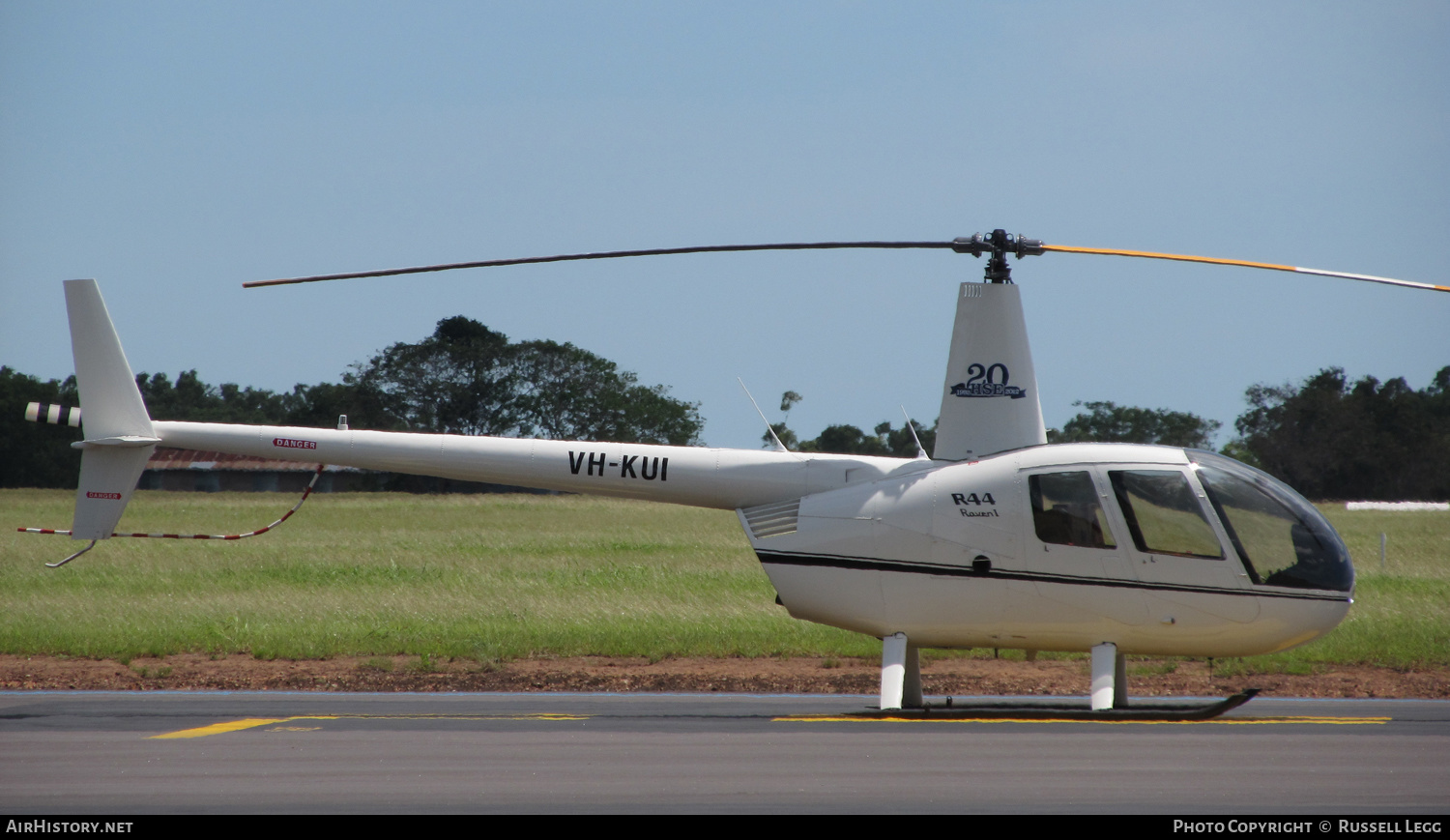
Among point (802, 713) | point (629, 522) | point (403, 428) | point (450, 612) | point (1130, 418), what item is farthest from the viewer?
point (1130, 418)

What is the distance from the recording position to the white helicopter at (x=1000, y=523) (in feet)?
29.7

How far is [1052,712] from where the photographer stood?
945 centimetres

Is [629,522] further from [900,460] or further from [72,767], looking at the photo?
[72,767]

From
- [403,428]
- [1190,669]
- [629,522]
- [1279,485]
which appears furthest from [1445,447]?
[1279,485]

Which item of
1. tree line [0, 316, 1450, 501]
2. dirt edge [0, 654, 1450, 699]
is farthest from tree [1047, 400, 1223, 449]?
dirt edge [0, 654, 1450, 699]

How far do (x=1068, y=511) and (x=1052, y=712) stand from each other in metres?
1.60

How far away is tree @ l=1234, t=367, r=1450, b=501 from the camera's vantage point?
207 feet

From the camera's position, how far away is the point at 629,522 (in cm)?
4091

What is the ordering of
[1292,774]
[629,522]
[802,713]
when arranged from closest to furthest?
1. [1292,774]
2. [802,713]
3. [629,522]

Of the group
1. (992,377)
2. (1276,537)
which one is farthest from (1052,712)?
(992,377)

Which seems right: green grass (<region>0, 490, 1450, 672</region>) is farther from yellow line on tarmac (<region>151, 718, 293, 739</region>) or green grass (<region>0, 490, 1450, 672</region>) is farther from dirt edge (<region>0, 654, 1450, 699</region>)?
yellow line on tarmac (<region>151, 718, 293, 739</region>)

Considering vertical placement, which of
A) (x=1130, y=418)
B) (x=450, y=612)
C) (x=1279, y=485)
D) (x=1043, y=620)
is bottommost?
(x=450, y=612)

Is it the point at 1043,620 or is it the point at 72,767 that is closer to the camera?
the point at 72,767
